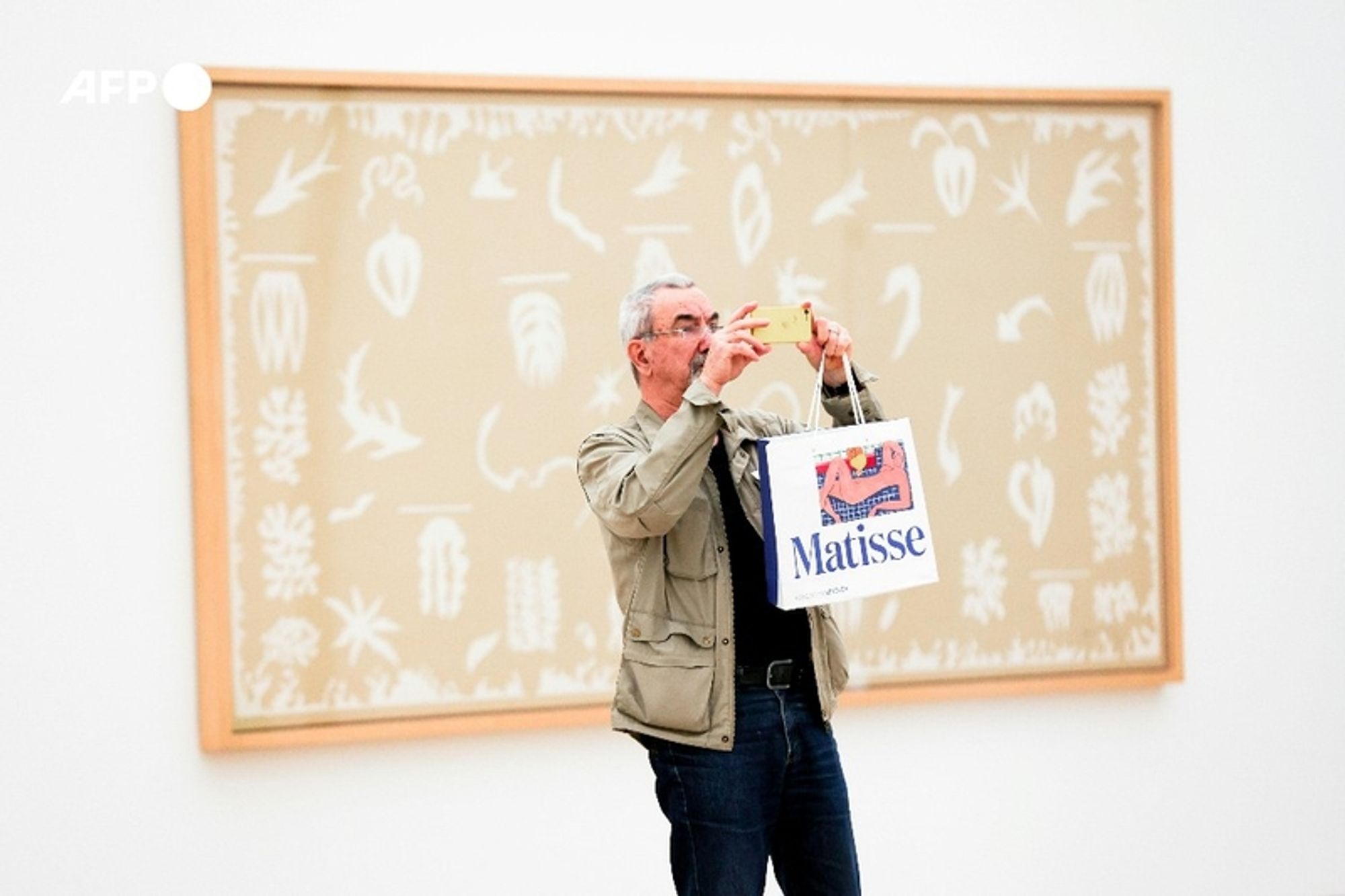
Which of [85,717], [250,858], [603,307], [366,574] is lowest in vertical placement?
[250,858]

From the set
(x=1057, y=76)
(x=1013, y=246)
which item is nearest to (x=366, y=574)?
(x=1013, y=246)

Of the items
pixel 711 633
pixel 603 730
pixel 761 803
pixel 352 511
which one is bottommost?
pixel 603 730

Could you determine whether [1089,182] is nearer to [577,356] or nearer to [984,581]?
[984,581]

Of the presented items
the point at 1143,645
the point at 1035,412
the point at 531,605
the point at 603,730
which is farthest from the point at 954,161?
the point at 603,730

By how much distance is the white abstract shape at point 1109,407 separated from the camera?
3775 mm

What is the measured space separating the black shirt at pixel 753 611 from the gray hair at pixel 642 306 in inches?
7.9

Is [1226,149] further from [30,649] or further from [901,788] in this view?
[30,649]

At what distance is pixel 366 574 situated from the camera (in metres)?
3.38

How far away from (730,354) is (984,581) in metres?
1.57

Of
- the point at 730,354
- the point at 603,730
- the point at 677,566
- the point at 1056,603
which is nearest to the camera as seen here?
the point at 730,354

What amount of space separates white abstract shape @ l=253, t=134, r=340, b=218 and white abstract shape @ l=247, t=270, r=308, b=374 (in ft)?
0.40

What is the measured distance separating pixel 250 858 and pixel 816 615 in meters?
1.48

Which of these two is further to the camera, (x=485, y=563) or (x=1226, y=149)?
(x=1226, y=149)

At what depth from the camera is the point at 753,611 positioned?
2.43 metres
